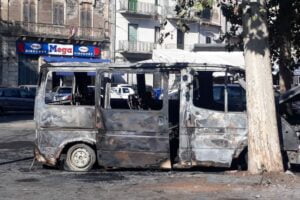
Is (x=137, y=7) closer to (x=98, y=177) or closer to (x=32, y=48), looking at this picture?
(x=32, y=48)

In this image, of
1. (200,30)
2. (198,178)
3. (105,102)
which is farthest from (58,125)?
(200,30)

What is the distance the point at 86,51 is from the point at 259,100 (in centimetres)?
4047

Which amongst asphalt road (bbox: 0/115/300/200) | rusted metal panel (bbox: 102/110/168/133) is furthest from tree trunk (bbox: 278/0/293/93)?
rusted metal panel (bbox: 102/110/168/133)

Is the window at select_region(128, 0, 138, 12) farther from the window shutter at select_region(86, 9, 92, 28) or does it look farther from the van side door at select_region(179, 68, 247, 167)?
the van side door at select_region(179, 68, 247, 167)

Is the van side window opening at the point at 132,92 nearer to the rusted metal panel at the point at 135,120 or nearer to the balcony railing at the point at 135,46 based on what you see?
the rusted metal panel at the point at 135,120

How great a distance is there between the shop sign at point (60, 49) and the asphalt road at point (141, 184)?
36327mm

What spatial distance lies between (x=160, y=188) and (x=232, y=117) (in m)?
2.29

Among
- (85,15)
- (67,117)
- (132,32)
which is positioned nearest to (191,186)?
(67,117)

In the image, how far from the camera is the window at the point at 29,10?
47031 mm

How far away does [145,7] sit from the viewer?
55.0 meters

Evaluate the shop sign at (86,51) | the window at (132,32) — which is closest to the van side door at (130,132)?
the shop sign at (86,51)

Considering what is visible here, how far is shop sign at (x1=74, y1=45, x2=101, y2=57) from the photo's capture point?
50.3 m

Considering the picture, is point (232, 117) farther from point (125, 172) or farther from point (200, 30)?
point (200, 30)

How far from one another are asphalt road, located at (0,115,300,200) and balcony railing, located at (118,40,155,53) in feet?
132
